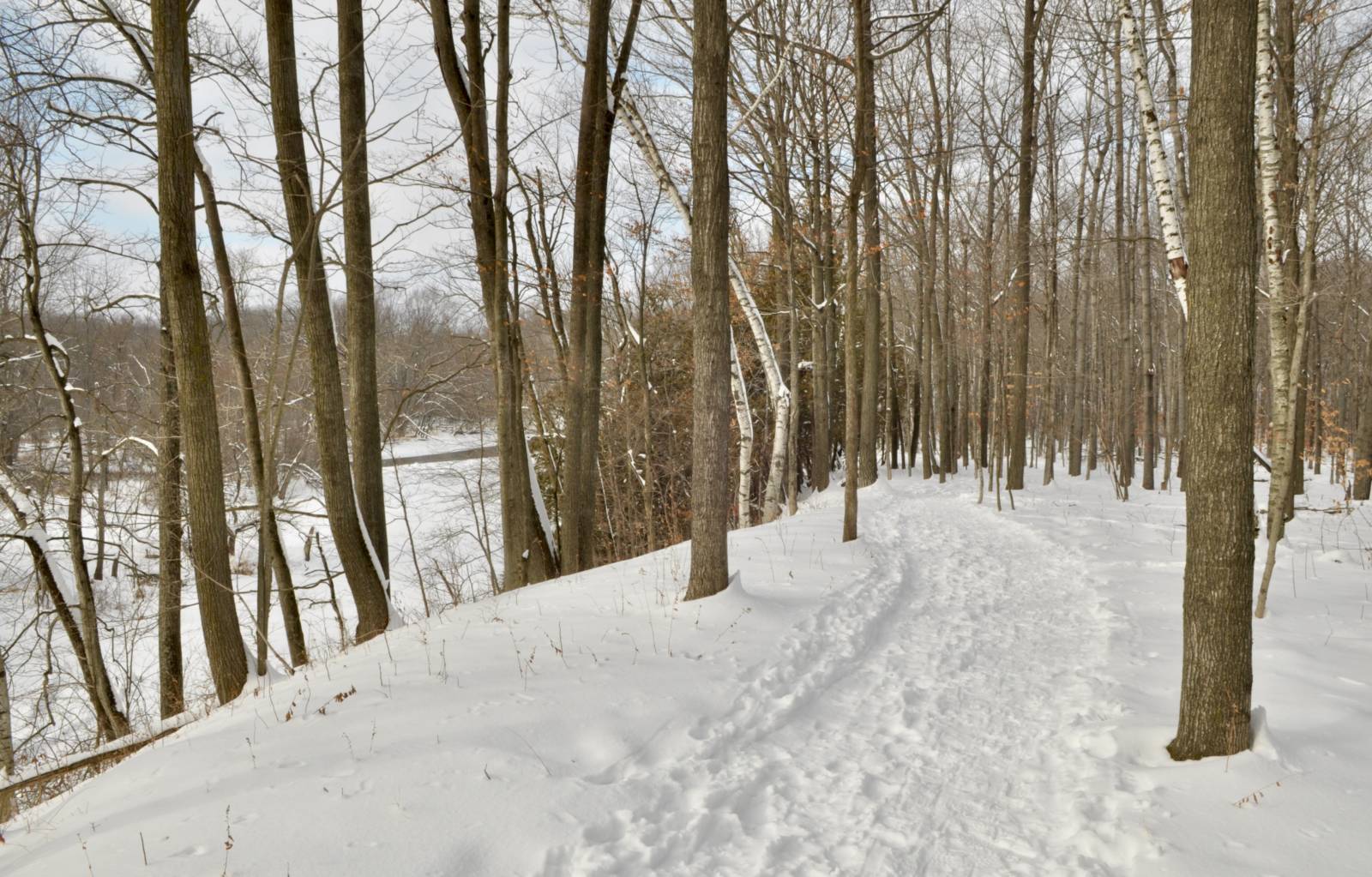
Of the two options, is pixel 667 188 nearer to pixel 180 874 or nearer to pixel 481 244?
pixel 481 244

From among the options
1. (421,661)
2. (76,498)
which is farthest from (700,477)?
(76,498)

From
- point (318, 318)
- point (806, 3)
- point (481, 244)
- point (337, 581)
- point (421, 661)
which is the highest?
point (806, 3)

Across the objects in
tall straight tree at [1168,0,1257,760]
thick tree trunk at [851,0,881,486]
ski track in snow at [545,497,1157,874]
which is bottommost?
ski track in snow at [545,497,1157,874]

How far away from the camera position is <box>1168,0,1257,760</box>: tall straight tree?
3.71 meters

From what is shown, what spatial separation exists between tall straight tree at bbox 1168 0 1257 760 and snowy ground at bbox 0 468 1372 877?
19.3 inches

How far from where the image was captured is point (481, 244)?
10352 millimetres

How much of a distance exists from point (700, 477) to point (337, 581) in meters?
22.1

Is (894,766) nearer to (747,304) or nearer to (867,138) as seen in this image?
(867,138)

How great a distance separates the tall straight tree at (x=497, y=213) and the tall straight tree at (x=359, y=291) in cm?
165

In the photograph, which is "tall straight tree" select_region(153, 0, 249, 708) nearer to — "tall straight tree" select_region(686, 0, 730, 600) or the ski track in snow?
"tall straight tree" select_region(686, 0, 730, 600)

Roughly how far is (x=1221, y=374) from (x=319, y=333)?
8.28 meters

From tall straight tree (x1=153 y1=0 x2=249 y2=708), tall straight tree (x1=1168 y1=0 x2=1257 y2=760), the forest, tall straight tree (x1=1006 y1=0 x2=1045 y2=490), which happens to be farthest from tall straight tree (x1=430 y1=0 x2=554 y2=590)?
tall straight tree (x1=1006 y1=0 x2=1045 y2=490)

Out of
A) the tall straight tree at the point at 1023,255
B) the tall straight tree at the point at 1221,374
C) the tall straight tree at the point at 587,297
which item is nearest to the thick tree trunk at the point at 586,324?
the tall straight tree at the point at 587,297

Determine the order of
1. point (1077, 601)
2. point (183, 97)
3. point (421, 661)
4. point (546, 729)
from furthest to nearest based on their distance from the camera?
point (1077, 601) → point (183, 97) → point (421, 661) → point (546, 729)
